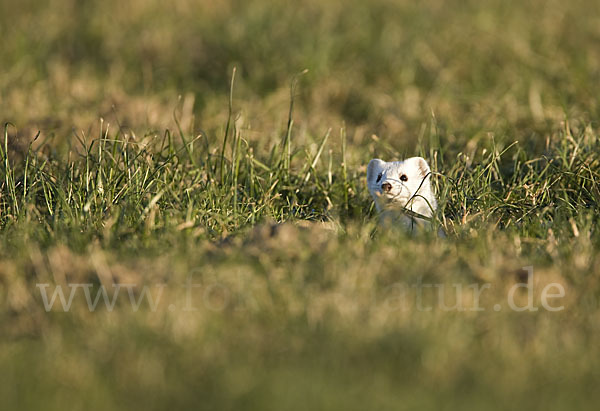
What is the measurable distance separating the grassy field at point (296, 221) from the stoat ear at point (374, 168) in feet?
0.94

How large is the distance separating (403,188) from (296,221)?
63cm

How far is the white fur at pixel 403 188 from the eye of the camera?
4539 mm

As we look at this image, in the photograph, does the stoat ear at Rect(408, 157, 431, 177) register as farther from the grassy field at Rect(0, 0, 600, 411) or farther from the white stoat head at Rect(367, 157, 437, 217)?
the grassy field at Rect(0, 0, 600, 411)

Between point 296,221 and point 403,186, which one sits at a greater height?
point 403,186

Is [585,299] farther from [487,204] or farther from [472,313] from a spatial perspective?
[487,204]

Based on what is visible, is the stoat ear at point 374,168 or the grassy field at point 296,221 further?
the stoat ear at point 374,168

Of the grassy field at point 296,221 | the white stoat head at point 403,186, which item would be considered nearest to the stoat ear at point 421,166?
the white stoat head at point 403,186

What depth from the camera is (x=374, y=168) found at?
473 centimetres

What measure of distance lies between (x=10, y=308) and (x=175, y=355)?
87 centimetres

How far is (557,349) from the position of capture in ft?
10.2
